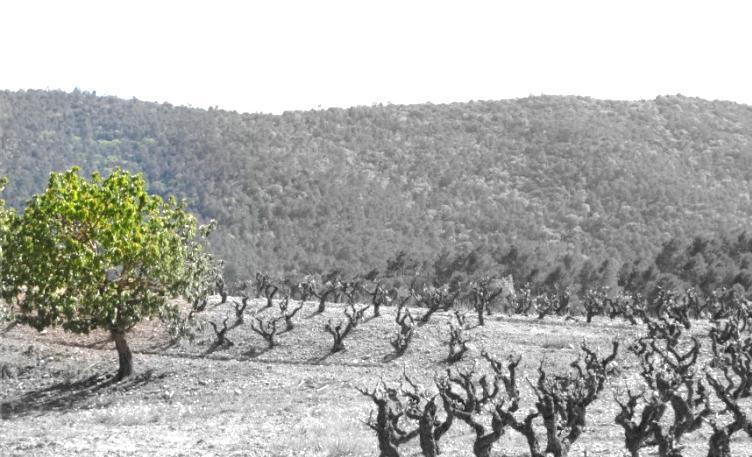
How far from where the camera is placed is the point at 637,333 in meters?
47.5

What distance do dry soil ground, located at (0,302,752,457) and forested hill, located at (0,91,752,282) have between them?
164 feet

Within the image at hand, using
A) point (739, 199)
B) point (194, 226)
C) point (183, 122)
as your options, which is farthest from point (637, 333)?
point (183, 122)

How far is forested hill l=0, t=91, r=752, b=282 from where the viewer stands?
111 m

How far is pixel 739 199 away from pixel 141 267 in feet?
355

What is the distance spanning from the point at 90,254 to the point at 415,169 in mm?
106756

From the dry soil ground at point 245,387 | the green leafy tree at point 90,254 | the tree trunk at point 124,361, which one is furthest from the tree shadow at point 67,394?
the green leafy tree at point 90,254

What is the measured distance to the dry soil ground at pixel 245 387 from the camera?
23641mm

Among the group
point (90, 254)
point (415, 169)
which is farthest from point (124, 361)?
point (415, 169)

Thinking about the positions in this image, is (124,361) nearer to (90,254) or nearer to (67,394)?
(67,394)

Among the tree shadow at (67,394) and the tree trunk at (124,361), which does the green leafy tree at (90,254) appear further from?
the tree shadow at (67,394)

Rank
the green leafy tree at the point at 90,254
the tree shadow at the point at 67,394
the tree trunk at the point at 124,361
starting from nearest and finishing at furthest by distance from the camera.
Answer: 1. the tree shadow at the point at 67,394
2. the green leafy tree at the point at 90,254
3. the tree trunk at the point at 124,361

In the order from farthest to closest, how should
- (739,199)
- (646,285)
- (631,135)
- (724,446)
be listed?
(631,135)
(739,199)
(646,285)
(724,446)

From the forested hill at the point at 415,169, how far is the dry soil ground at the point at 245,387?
5008 centimetres

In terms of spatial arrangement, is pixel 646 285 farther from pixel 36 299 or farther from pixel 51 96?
pixel 51 96
